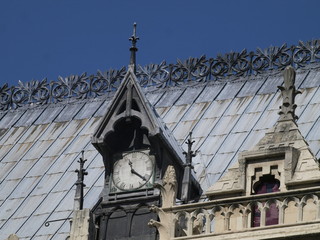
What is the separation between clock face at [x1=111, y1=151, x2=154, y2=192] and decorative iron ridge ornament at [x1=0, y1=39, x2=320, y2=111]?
927 cm

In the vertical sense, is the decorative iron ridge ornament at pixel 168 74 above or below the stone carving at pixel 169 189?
above

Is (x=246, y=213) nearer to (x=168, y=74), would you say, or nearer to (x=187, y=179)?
(x=187, y=179)

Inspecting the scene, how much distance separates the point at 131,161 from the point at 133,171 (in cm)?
28

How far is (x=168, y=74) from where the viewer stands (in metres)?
54.6

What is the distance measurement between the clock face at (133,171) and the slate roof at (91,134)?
90.1 inches

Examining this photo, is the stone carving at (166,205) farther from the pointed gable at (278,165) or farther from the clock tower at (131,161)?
the clock tower at (131,161)

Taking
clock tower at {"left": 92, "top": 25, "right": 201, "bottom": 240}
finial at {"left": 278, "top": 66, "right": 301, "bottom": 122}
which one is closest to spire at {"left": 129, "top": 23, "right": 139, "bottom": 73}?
clock tower at {"left": 92, "top": 25, "right": 201, "bottom": 240}

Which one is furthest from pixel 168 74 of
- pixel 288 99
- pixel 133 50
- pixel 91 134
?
pixel 288 99

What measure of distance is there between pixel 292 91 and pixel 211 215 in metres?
4.10

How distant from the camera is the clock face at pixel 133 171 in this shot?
144 ft

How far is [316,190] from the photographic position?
128ft

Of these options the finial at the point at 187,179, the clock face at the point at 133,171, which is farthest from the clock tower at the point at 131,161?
the finial at the point at 187,179

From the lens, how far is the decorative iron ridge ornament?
52438 millimetres

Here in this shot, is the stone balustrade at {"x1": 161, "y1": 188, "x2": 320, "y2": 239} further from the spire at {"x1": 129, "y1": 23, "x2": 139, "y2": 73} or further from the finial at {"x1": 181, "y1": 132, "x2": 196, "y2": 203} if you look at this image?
the spire at {"x1": 129, "y1": 23, "x2": 139, "y2": 73}
